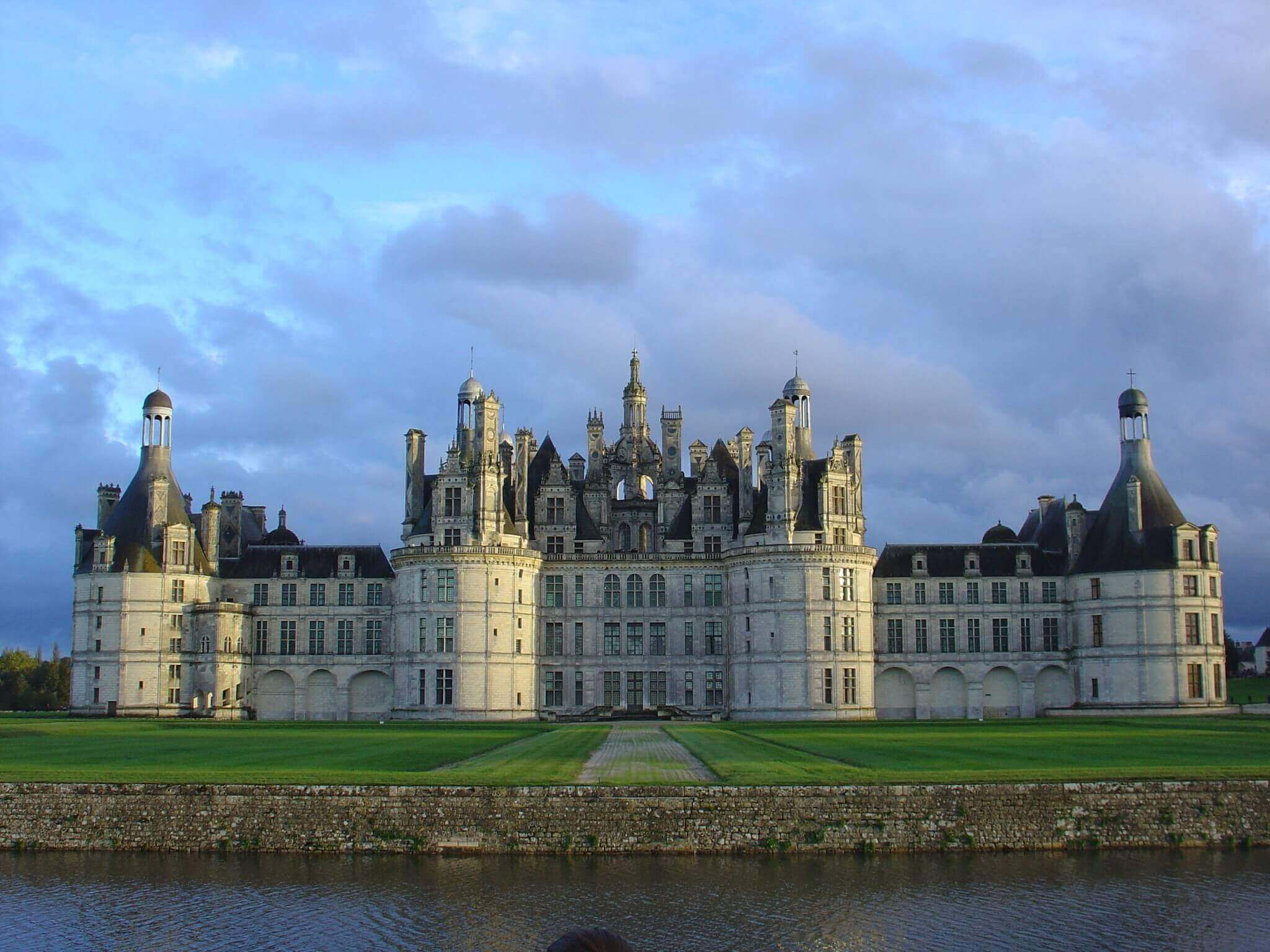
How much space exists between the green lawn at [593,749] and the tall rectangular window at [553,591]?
58.8ft

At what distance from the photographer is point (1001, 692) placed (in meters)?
92.5

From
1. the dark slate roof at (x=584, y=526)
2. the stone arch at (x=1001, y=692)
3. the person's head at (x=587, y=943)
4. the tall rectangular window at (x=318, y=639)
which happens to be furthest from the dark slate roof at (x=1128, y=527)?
the person's head at (x=587, y=943)

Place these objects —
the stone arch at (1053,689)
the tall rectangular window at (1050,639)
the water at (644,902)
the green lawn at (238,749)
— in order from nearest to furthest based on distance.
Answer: the water at (644,902), the green lawn at (238,749), the stone arch at (1053,689), the tall rectangular window at (1050,639)

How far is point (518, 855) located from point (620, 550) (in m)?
58.5

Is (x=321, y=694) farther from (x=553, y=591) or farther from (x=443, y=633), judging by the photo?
(x=553, y=591)

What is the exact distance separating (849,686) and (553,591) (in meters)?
20.3

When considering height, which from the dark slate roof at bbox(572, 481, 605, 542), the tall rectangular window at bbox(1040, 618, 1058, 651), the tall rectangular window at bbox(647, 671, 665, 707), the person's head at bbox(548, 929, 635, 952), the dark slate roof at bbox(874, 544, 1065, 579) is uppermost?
the dark slate roof at bbox(572, 481, 605, 542)

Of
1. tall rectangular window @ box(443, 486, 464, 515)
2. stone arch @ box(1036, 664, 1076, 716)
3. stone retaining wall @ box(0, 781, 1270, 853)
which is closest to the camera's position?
stone retaining wall @ box(0, 781, 1270, 853)

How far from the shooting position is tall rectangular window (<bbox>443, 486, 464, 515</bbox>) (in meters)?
88.1

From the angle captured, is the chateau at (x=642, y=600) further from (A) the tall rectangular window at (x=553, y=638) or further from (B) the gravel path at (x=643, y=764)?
(B) the gravel path at (x=643, y=764)

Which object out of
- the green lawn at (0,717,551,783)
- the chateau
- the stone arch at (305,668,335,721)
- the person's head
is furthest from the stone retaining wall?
the stone arch at (305,668,335,721)

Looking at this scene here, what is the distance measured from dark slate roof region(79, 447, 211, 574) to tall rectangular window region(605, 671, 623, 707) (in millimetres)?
27352

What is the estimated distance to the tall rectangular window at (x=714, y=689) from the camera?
9212cm

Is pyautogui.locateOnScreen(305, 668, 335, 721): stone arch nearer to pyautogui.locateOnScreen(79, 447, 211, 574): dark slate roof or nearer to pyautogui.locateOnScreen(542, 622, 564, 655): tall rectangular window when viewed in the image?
pyautogui.locateOnScreen(79, 447, 211, 574): dark slate roof
